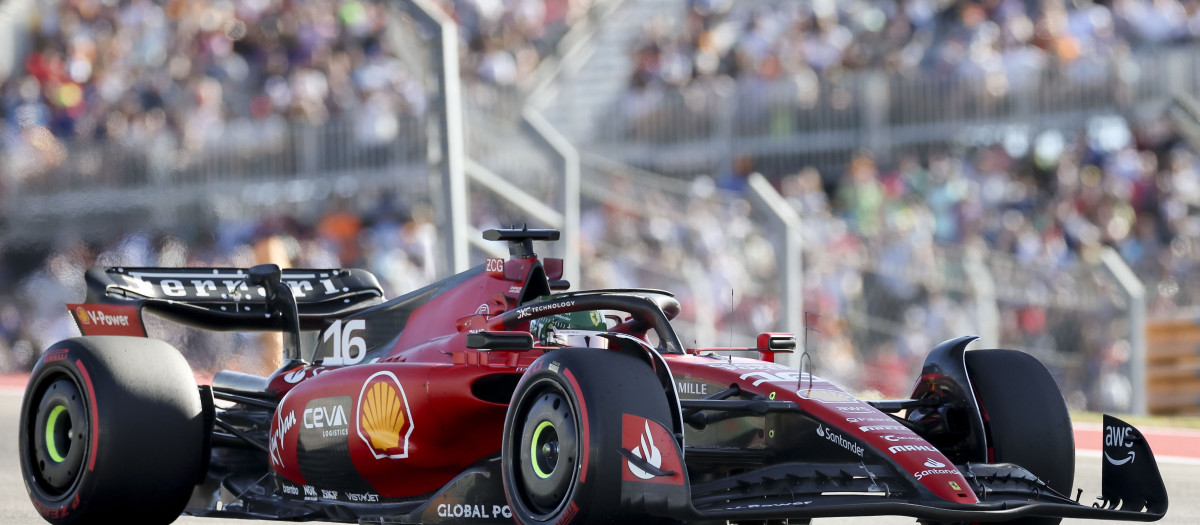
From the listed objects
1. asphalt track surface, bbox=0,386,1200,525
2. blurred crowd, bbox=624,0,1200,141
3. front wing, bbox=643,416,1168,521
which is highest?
blurred crowd, bbox=624,0,1200,141

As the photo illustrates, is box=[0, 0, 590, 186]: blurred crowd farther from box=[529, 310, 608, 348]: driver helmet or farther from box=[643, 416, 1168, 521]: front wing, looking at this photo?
box=[643, 416, 1168, 521]: front wing

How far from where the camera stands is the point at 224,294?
8.05 m

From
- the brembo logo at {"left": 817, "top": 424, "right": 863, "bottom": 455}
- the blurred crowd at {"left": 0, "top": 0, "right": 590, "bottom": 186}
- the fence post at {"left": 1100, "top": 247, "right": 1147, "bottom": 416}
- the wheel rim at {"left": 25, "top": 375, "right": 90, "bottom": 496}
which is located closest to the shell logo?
the wheel rim at {"left": 25, "top": 375, "right": 90, "bottom": 496}

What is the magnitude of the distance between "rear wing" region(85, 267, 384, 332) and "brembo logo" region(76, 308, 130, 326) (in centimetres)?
9

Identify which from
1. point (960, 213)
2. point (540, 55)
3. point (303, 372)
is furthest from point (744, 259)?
point (540, 55)

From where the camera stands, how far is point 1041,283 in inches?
488

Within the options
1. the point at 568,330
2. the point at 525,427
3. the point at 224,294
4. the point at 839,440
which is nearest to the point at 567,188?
the point at 224,294

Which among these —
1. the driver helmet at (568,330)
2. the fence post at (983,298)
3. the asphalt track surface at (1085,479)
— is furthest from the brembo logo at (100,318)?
the fence post at (983,298)

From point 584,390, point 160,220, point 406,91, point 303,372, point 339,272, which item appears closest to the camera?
point 584,390

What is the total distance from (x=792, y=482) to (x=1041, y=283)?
24.5ft

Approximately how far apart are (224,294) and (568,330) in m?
2.25

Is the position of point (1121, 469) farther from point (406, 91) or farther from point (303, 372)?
point (406, 91)

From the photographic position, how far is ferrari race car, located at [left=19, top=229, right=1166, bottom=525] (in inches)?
208

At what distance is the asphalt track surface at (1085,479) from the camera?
7.48 meters
